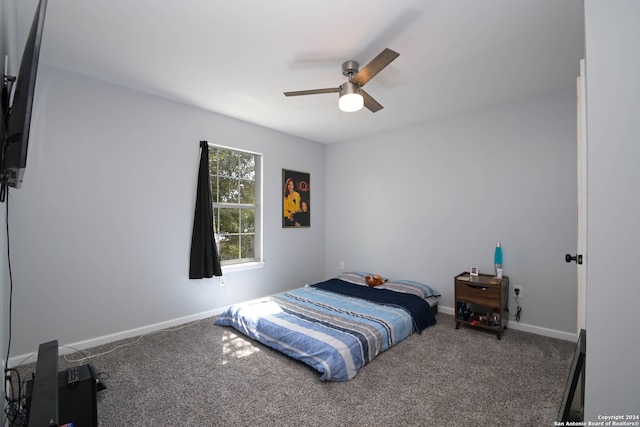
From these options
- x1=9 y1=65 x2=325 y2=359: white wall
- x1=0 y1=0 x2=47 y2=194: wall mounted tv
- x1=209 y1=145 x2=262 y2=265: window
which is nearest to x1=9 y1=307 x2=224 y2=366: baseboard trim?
x1=9 y1=65 x2=325 y2=359: white wall

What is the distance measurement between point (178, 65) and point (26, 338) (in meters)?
2.55

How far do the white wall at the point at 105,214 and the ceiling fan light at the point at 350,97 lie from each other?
197 centimetres

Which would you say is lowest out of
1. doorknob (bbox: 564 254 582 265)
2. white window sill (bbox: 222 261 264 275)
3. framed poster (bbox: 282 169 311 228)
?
white window sill (bbox: 222 261 264 275)

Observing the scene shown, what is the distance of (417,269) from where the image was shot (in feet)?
12.4

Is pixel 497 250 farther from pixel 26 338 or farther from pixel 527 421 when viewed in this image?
pixel 26 338

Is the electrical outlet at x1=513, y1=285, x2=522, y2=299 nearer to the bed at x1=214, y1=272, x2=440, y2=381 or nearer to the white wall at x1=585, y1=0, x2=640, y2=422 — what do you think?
the bed at x1=214, y1=272, x2=440, y2=381

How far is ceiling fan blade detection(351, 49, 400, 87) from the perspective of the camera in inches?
69.7

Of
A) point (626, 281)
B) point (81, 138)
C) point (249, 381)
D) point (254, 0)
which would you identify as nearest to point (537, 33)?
point (626, 281)

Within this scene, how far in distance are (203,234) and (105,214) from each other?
92 centimetres

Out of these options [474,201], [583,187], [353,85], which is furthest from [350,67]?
[474,201]

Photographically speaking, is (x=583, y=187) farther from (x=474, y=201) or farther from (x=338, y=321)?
(x=338, y=321)

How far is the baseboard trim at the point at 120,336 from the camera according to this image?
231 cm

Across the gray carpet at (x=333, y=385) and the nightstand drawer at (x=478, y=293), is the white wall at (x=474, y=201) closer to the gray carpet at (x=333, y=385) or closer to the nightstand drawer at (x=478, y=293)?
the nightstand drawer at (x=478, y=293)

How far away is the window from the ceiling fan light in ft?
6.73
